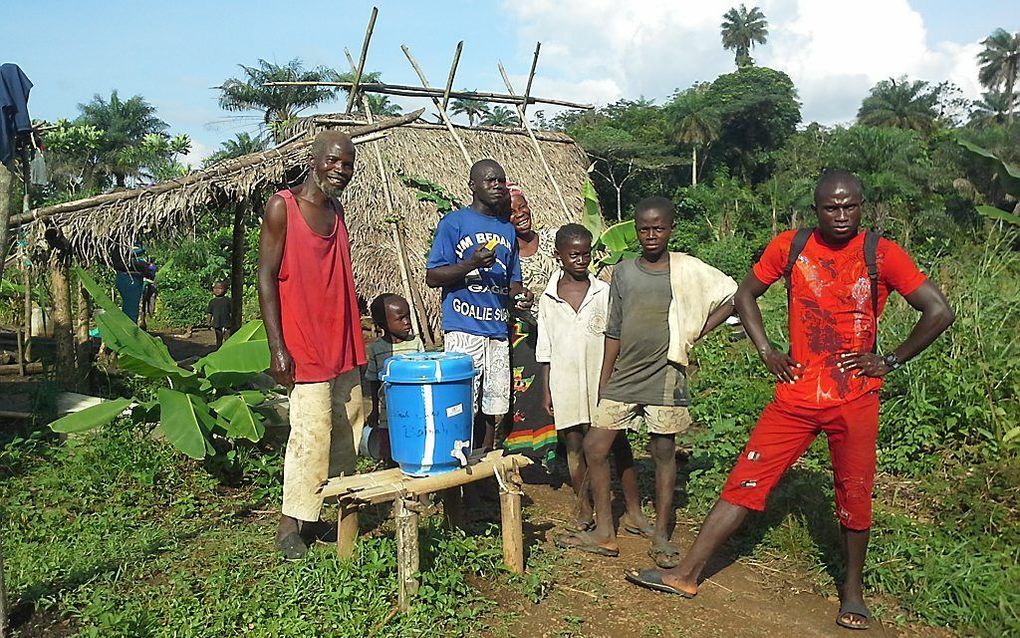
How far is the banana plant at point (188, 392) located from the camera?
483cm

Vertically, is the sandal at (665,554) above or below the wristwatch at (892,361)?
below

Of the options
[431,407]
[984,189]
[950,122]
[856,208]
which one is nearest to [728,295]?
[856,208]

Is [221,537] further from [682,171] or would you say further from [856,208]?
[682,171]

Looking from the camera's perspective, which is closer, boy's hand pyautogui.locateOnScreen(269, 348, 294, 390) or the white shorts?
boy's hand pyautogui.locateOnScreen(269, 348, 294, 390)

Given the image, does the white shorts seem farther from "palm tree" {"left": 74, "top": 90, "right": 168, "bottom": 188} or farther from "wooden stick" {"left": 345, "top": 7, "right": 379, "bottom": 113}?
"palm tree" {"left": 74, "top": 90, "right": 168, "bottom": 188}

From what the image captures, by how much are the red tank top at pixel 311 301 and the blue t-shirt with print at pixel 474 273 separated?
702mm

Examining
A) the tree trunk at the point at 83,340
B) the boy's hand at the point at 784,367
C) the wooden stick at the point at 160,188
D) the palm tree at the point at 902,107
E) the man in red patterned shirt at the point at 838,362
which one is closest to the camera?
the man in red patterned shirt at the point at 838,362

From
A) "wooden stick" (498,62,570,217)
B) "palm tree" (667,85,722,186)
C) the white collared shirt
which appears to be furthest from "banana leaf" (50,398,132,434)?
"palm tree" (667,85,722,186)

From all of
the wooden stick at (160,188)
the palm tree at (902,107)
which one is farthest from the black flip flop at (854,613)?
the palm tree at (902,107)

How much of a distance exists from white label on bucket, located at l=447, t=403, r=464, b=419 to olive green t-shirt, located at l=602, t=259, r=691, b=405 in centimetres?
88

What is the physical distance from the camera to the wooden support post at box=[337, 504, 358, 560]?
3.67 m

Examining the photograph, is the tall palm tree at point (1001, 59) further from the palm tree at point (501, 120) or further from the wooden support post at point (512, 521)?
the wooden support post at point (512, 521)

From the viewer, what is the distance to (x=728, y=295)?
159 inches

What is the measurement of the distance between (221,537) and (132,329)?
69.8 inches
